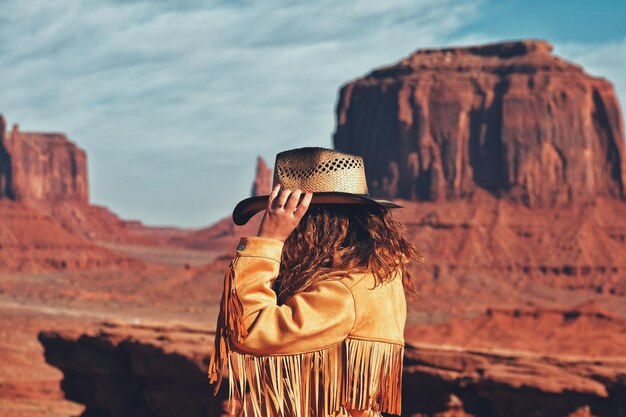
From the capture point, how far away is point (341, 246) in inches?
130

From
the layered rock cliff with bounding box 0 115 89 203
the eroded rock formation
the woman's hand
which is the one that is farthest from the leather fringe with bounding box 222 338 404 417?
the layered rock cliff with bounding box 0 115 89 203

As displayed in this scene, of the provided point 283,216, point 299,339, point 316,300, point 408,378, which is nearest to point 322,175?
point 283,216

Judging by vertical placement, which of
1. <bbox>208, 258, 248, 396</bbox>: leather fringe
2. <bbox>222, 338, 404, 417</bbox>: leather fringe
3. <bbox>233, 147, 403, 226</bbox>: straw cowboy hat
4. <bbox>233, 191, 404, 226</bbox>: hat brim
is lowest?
<bbox>222, 338, 404, 417</bbox>: leather fringe

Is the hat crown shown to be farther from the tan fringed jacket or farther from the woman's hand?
Answer: the tan fringed jacket

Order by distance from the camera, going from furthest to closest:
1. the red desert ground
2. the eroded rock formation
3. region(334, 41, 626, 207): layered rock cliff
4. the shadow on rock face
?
region(334, 41, 626, 207): layered rock cliff → the red desert ground → the shadow on rock face → the eroded rock formation

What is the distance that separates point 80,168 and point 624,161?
264 ft

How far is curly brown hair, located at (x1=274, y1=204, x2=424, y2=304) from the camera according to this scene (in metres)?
3.23

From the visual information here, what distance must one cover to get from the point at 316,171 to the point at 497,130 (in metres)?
67.4

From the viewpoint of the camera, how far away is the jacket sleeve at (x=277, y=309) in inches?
121

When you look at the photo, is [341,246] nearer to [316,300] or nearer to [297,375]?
[316,300]

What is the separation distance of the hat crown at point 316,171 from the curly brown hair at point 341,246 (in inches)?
3.9

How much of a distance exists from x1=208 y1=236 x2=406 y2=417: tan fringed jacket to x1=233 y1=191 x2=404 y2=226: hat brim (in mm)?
199

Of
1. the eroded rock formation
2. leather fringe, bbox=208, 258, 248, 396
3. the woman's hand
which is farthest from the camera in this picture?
the eroded rock formation

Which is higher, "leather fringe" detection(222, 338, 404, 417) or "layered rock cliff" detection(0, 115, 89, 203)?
"layered rock cliff" detection(0, 115, 89, 203)
